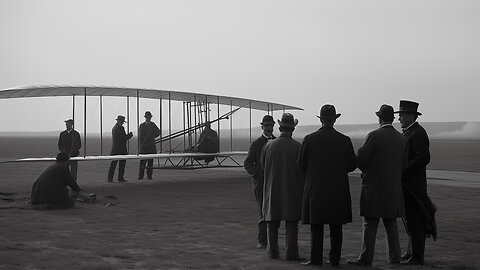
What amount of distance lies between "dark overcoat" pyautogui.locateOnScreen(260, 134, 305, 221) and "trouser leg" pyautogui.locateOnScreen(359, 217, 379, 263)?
0.75m

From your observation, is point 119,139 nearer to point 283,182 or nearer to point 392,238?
point 283,182

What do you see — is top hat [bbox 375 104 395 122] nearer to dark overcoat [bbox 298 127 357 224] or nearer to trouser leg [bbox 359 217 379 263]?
dark overcoat [bbox 298 127 357 224]

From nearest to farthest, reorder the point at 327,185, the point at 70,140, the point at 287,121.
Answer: the point at 327,185 < the point at 287,121 < the point at 70,140

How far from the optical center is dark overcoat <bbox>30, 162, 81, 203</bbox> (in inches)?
442

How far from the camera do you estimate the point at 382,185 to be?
258 inches

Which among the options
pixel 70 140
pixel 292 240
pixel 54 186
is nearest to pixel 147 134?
pixel 70 140

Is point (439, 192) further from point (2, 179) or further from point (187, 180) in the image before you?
point (2, 179)

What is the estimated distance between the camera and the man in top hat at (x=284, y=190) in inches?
268

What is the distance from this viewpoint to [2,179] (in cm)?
1800

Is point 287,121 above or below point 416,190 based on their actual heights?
above

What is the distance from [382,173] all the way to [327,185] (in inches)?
25.8

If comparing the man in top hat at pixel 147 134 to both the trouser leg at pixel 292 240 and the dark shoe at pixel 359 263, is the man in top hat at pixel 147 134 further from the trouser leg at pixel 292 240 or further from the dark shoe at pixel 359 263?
the dark shoe at pixel 359 263

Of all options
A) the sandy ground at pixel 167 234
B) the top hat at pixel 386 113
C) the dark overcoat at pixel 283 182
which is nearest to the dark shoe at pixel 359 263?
the sandy ground at pixel 167 234

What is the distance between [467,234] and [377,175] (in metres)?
2.99
